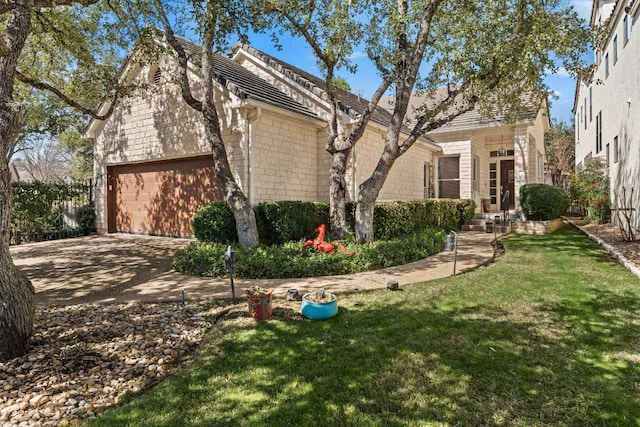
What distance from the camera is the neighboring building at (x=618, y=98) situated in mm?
10250

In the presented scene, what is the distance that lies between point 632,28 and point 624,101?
83.8 inches

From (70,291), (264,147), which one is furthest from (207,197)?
(70,291)

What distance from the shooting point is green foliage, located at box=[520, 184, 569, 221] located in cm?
1213

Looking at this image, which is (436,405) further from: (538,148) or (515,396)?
(538,148)

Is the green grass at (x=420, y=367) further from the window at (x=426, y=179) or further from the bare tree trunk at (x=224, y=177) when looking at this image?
the window at (x=426, y=179)

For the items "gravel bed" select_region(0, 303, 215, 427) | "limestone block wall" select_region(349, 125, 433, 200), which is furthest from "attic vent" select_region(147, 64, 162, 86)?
"gravel bed" select_region(0, 303, 215, 427)

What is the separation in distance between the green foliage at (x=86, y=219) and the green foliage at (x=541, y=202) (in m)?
15.1

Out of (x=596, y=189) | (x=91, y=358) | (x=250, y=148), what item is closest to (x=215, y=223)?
(x=250, y=148)

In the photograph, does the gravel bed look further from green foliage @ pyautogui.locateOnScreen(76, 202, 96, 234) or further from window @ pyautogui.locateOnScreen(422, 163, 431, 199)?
window @ pyautogui.locateOnScreen(422, 163, 431, 199)

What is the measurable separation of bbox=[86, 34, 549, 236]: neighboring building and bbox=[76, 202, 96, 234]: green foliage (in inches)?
11.8

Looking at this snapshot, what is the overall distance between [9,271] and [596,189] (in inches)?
626

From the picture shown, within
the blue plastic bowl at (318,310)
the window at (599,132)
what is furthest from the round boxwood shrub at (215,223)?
the window at (599,132)

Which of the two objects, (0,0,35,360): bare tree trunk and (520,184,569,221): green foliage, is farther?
(520,184,569,221): green foliage

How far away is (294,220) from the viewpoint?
9102mm
